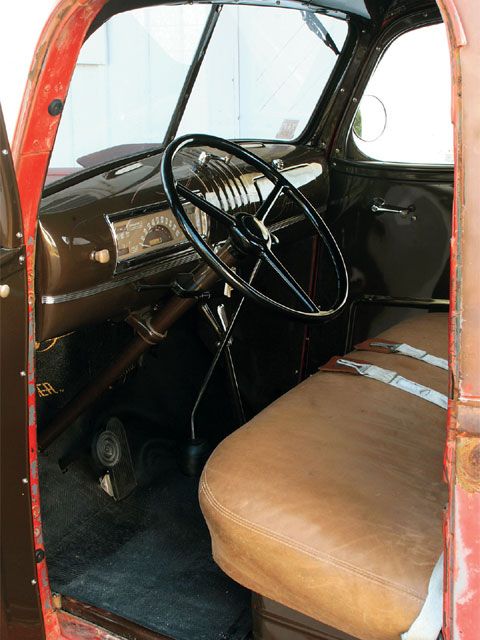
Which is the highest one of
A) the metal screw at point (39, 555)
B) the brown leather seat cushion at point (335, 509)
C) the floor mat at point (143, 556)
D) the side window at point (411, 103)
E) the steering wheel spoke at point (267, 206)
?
the side window at point (411, 103)

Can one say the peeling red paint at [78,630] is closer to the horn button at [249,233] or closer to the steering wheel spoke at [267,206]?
the horn button at [249,233]

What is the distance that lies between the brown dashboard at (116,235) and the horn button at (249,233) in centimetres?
28

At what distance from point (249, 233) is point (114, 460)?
1.02m

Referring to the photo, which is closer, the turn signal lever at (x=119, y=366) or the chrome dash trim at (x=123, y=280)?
the chrome dash trim at (x=123, y=280)

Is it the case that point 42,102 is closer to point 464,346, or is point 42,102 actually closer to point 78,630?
point 464,346

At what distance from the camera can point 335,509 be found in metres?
1.58

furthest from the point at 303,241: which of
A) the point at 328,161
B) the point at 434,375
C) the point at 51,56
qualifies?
A: the point at 51,56

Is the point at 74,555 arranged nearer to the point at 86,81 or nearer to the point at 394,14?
the point at 86,81

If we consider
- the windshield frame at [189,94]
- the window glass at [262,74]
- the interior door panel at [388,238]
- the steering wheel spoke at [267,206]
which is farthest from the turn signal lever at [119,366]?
the interior door panel at [388,238]

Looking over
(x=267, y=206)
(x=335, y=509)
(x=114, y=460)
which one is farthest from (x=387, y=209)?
(x=335, y=509)

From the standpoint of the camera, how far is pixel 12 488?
64.6 inches

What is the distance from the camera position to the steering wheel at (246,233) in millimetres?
1909

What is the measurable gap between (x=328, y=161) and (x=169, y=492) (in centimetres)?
138

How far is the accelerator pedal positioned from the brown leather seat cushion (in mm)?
839
